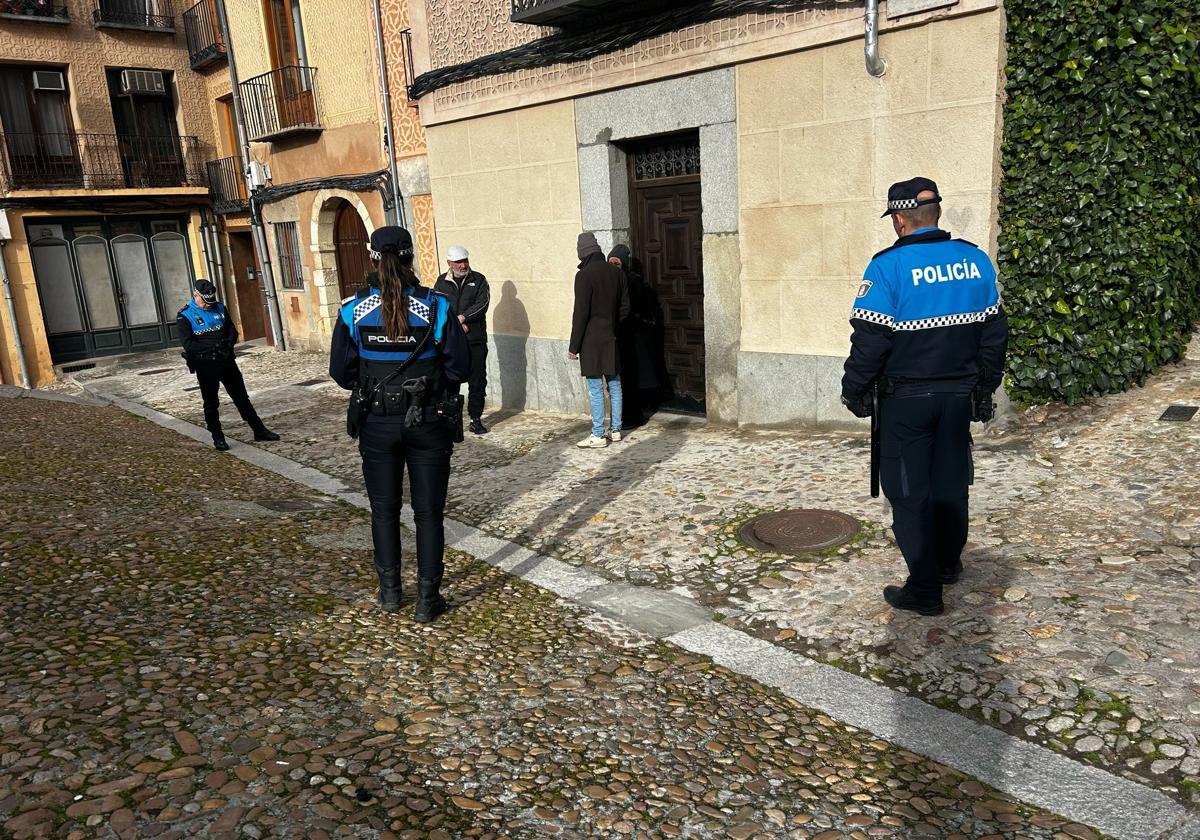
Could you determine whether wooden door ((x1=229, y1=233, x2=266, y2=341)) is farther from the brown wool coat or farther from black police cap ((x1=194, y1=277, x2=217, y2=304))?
the brown wool coat

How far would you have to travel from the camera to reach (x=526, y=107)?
29.1 feet

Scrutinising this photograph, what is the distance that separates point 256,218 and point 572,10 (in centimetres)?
1047

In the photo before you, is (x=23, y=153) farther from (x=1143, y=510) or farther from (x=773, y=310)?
(x=1143, y=510)

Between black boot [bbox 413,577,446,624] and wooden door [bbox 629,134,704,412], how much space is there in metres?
4.55

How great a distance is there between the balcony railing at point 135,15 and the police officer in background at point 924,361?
18.5 metres

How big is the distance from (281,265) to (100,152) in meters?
4.77

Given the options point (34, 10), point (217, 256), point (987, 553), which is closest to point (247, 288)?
point (217, 256)

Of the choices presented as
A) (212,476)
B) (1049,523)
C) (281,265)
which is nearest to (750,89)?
(1049,523)

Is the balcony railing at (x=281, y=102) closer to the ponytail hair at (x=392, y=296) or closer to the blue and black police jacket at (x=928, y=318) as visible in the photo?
the ponytail hair at (x=392, y=296)

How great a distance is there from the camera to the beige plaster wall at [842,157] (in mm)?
5898

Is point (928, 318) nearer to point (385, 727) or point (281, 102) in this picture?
point (385, 727)

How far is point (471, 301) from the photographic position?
27.2 feet

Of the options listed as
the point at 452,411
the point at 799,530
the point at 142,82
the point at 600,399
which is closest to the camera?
the point at 452,411

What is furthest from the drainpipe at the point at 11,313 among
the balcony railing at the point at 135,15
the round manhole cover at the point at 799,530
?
the round manhole cover at the point at 799,530
